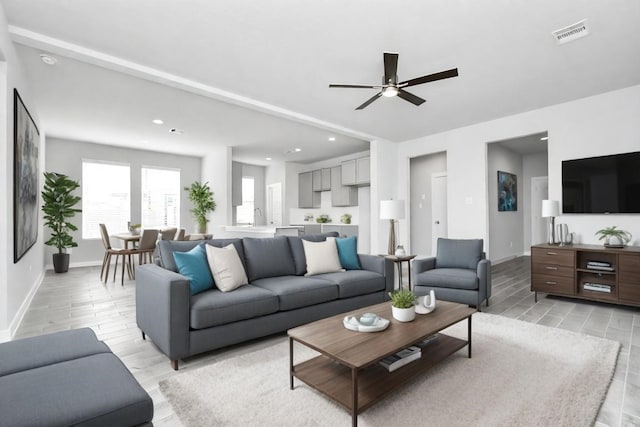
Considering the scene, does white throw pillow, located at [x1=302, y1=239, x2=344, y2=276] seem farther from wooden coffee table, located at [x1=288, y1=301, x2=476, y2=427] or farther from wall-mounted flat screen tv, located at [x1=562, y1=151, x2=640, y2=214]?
wall-mounted flat screen tv, located at [x1=562, y1=151, x2=640, y2=214]

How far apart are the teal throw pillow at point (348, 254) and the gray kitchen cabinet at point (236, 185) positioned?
4.48m

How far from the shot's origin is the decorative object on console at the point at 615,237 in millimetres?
3857

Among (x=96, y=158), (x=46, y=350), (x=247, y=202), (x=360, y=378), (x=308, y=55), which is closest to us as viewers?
(x=46, y=350)

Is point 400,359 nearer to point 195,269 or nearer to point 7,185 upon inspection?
point 195,269

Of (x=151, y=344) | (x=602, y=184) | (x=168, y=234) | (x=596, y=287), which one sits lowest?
(x=151, y=344)

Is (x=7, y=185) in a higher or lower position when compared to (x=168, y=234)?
higher

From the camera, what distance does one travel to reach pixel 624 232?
3.98 m

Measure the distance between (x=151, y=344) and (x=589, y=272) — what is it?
16.5 ft

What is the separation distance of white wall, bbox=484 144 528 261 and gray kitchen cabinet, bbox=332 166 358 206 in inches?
121

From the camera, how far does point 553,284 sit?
409cm

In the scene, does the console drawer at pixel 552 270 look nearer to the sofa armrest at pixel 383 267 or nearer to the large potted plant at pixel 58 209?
the sofa armrest at pixel 383 267

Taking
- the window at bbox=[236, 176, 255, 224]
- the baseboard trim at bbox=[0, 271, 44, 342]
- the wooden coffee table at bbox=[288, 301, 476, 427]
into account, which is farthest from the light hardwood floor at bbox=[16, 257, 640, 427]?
the window at bbox=[236, 176, 255, 224]

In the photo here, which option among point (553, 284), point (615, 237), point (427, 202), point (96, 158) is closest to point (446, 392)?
point (553, 284)

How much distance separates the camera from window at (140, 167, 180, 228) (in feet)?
25.6
